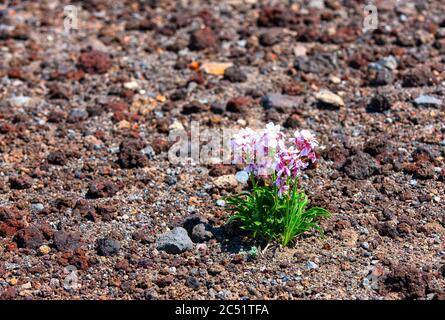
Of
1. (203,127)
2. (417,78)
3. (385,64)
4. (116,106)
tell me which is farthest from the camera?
(385,64)

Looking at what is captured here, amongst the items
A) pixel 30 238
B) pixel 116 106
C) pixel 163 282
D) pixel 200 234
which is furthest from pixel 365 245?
pixel 116 106

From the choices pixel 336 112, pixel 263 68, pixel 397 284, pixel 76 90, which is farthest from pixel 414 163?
pixel 76 90

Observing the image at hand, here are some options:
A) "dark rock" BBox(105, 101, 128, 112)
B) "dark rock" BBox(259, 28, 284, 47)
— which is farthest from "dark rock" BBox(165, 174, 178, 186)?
"dark rock" BBox(259, 28, 284, 47)

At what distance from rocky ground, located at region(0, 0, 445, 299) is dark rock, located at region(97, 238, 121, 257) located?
0.05 feet

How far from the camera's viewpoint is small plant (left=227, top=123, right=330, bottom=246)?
261 inches

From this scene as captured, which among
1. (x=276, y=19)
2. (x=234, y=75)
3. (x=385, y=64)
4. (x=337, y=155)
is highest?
(x=276, y=19)

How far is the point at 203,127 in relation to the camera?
29.5ft

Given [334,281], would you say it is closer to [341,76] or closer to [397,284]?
→ [397,284]

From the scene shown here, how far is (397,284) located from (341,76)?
362 centimetres

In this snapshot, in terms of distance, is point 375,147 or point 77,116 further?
point 77,116

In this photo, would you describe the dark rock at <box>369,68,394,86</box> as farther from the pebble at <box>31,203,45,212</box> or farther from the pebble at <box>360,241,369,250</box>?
the pebble at <box>31,203,45,212</box>

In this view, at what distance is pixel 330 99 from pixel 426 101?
100 centimetres

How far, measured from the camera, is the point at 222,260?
7059 millimetres

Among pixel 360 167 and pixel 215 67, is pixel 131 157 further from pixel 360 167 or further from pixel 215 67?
pixel 360 167
